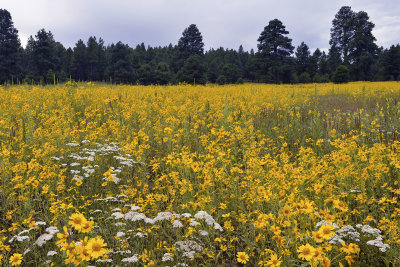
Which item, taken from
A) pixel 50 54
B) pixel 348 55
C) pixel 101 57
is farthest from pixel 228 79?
pixel 50 54

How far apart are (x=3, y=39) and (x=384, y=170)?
55427 millimetres

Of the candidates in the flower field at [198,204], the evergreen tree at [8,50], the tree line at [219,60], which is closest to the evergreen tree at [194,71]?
the tree line at [219,60]

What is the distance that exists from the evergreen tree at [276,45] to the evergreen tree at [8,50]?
1614 inches

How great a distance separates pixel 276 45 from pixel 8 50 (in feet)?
146

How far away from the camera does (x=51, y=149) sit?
354 centimetres

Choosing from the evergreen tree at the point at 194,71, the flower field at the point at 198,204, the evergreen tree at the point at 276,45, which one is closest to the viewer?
the flower field at the point at 198,204

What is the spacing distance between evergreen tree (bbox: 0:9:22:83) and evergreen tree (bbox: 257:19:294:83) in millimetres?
40999

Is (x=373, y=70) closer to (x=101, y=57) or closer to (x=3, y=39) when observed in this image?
(x=101, y=57)

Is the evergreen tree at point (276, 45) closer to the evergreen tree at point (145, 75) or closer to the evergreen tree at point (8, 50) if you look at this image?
the evergreen tree at point (145, 75)

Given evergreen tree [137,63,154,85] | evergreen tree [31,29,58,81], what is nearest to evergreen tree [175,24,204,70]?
evergreen tree [137,63,154,85]

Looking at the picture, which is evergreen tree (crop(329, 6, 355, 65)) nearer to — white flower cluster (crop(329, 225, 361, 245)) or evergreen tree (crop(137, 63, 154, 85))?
evergreen tree (crop(137, 63, 154, 85))

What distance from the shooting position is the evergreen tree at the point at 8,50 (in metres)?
39.5

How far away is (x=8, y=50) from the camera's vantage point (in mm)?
40719

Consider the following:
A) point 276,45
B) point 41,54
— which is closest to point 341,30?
point 276,45
